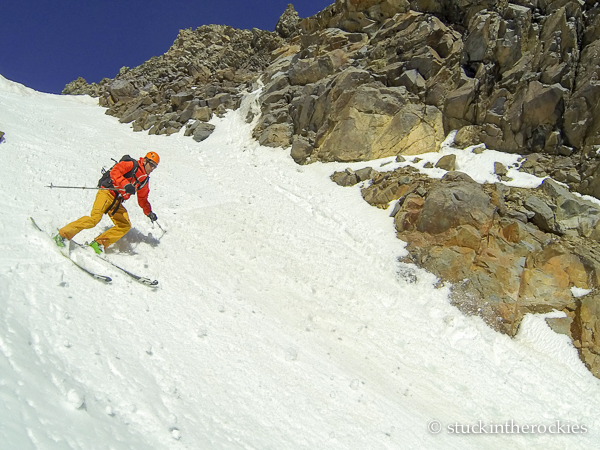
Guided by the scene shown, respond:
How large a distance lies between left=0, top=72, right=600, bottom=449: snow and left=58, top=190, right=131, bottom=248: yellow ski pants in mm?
311

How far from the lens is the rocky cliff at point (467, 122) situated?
334 inches

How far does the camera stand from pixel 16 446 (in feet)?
7.03

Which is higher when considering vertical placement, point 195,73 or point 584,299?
point 195,73

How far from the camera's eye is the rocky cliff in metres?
8.48

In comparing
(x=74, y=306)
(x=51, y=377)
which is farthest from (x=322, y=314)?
(x=51, y=377)

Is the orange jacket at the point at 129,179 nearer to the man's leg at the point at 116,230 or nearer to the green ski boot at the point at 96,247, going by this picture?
the man's leg at the point at 116,230

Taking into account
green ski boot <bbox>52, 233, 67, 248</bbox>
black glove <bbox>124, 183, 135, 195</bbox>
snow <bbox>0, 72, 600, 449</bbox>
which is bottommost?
snow <bbox>0, 72, 600, 449</bbox>

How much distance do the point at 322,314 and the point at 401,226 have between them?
15.7 feet

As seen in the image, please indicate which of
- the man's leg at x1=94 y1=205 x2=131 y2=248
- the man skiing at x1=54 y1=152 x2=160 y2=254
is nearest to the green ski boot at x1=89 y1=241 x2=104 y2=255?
the man skiing at x1=54 y1=152 x2=160 y2=254

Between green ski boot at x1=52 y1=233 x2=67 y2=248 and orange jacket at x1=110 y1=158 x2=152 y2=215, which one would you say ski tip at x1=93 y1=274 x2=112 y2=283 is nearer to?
green ski boot at x1=52 y1=233 x2=67 y2=248

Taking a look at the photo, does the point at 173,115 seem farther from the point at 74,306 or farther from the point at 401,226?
the point at 74,306

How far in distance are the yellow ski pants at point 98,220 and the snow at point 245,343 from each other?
31 centimetres

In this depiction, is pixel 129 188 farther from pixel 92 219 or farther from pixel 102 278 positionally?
pixel 102 278

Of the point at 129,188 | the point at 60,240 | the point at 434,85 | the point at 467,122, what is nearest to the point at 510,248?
the point at 467,122
